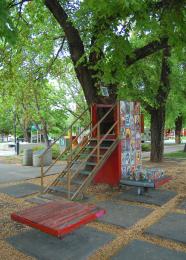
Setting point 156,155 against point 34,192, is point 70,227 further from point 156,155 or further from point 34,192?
point 156,155

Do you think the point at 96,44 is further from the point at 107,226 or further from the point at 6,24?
the point at 107,226

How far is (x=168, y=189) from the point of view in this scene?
8.64 metres

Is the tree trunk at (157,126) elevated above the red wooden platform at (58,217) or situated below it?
above

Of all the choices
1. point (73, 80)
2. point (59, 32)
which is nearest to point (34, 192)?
point (59, 32)

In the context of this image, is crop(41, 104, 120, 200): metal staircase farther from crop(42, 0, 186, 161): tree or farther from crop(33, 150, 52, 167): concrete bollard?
crop(33, 150, 52, 167): concrete bollard

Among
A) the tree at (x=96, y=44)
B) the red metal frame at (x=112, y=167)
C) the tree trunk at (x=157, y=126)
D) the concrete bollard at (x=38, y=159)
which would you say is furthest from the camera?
the tree trunk at (x=157, y=126)

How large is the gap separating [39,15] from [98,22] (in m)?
4.04

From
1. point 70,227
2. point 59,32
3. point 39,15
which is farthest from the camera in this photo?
point 59,32

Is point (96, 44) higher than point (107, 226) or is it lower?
higher

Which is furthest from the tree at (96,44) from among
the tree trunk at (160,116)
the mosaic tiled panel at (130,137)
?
the mosaic tiled panel at (130,137)

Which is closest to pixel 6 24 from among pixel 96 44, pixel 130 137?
pixel 96 44

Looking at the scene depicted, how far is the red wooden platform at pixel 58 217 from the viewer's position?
4.16 m

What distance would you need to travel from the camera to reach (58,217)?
14.6 ft

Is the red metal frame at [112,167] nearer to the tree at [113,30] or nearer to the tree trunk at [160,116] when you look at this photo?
the tree at [113,30]
